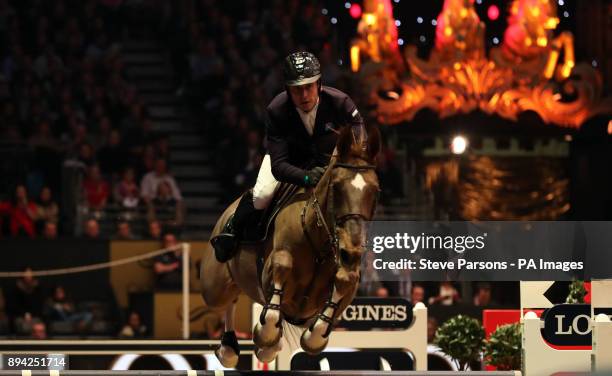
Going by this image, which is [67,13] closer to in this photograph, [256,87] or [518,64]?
[256,87]

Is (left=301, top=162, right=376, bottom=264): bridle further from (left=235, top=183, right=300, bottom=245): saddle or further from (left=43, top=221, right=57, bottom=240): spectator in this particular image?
(left=43, top=221, right=57, bottom=240): spectator

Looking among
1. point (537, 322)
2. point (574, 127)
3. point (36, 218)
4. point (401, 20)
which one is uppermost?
point (401, 20)

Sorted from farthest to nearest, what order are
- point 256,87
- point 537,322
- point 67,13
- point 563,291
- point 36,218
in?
point 67,13 → point 256,87 → point 36,218 → point 563,291 → point 537,322

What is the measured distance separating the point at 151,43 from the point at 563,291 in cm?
1164

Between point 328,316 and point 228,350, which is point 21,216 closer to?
point 228,350

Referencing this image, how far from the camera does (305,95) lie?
7.83 m

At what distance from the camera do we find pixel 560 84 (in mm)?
17547

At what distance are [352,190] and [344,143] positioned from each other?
31cm

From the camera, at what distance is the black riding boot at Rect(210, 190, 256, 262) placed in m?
8.48

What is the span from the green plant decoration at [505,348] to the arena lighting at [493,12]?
8.39m

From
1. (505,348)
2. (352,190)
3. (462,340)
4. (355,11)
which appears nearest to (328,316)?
(352,190)

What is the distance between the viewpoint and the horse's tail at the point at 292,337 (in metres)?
9.68

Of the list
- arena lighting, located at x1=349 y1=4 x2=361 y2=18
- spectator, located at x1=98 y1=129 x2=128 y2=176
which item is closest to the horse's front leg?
spectator, located at x1=98 y1=129 x2=128 y2=176

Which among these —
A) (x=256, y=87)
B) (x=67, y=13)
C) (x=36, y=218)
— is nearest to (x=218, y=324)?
(x=36, y=218)
